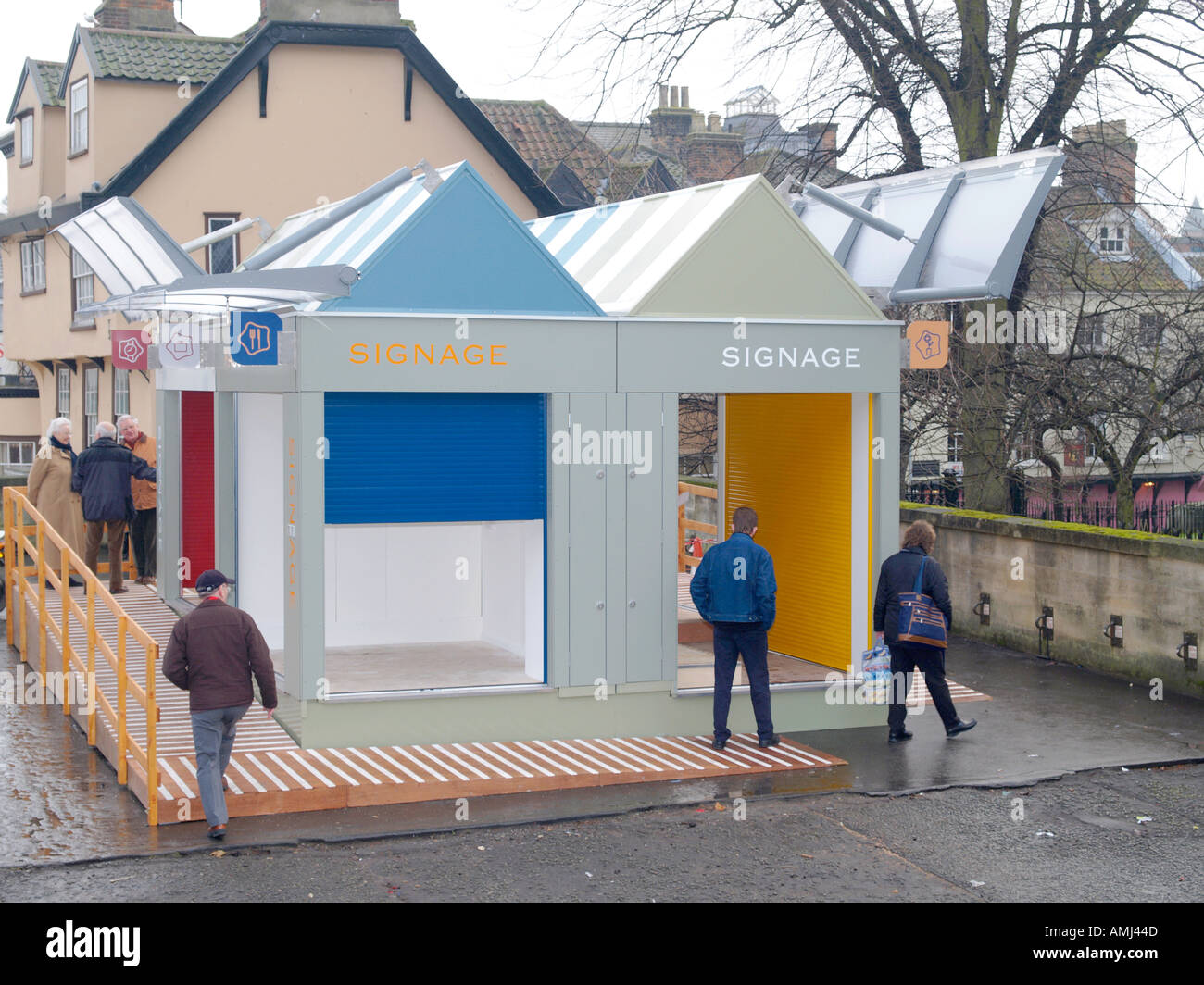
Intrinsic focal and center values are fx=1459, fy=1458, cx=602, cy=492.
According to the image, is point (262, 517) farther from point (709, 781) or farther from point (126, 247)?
point (709, 781)

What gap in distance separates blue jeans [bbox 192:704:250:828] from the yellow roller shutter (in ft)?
16.5

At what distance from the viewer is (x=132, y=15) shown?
1046 inches

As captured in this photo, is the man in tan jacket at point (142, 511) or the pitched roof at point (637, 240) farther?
the man in tan jacket at point (142, 511)

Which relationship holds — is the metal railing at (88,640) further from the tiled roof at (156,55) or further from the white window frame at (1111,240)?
the white window frame at (1111,240)

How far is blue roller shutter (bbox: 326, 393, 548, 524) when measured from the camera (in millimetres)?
9961

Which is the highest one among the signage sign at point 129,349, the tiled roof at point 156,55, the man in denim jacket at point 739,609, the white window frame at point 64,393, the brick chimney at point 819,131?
the tiled roof at point 156,55

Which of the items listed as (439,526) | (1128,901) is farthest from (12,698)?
(1128,901)

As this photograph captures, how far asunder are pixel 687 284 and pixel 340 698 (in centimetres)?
386

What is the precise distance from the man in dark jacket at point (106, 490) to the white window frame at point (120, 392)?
31.8 feet

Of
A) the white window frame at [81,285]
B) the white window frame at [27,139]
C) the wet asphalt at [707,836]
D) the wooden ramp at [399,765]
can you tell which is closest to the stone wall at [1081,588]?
the wet asphalt at [707,836]

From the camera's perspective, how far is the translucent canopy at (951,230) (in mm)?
11613

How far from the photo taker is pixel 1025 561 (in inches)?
575

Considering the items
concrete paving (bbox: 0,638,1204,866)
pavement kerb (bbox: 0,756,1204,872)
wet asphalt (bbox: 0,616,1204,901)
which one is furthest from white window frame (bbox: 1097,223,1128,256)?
pavement kerb (bbox: 0,756,1204,872)
